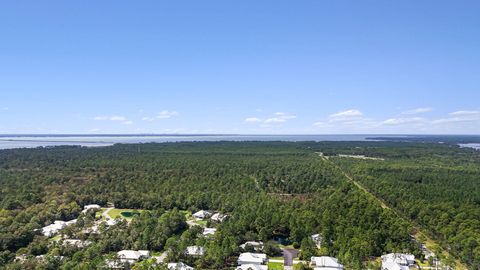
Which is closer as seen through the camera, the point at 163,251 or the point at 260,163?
the point at 163,251

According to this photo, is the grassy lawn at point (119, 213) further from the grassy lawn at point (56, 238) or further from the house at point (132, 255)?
the house at point (132, 255)

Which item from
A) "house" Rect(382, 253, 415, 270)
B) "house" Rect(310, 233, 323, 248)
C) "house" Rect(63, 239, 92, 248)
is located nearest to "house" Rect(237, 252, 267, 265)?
"house" Rect(310, 233, 323, 248)

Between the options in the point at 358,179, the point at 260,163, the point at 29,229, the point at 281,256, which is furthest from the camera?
the point at 260,163

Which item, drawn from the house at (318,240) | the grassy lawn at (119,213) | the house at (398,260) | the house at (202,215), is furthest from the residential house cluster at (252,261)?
the grassy lawn at (119,213)

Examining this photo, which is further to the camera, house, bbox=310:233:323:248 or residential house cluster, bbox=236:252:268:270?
house, bbox=310:233:323:248

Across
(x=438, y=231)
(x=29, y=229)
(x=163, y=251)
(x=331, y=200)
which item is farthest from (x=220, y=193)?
(x=438, y=231)

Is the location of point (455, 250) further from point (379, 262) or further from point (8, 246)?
point (8, 246)

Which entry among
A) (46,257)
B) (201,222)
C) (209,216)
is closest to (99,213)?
(201,222)

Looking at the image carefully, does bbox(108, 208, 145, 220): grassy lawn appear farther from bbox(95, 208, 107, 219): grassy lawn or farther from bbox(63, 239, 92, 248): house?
bbox(63, 239, 92, 248): house
